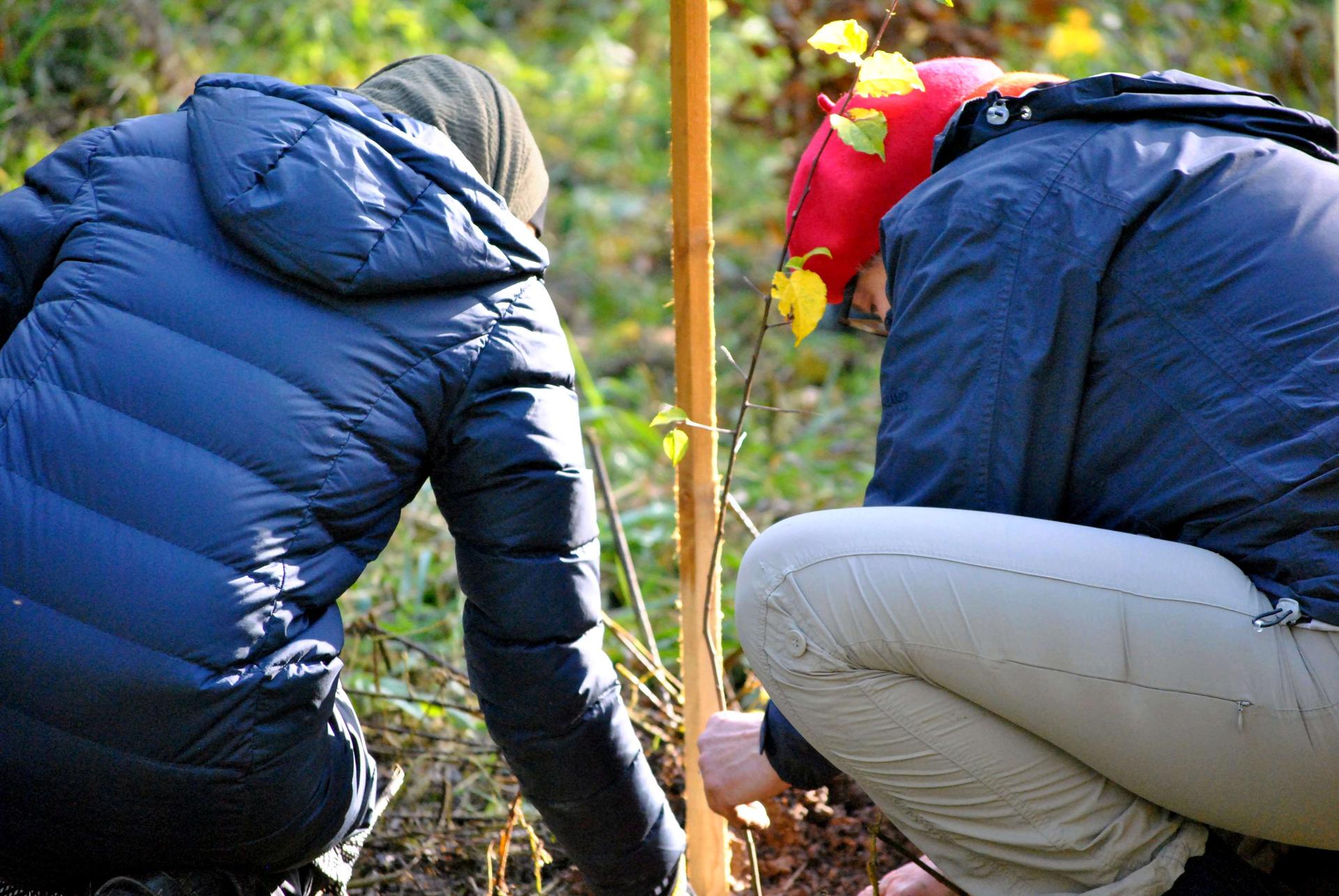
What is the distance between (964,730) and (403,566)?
6.47 feet

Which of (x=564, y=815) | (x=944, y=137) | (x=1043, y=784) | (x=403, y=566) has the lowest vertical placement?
(x=403, y=566)

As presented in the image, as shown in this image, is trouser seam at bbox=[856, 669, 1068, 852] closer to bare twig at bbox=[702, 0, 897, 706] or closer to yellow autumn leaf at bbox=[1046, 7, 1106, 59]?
bare twig at bbox=[702, 0, 897, 706]

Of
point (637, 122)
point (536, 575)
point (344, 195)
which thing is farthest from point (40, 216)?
point (637, 122)

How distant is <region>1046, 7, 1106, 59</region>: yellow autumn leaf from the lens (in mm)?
5406

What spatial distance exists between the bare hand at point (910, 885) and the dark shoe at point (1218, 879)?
402 mm

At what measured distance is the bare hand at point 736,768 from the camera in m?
1.67

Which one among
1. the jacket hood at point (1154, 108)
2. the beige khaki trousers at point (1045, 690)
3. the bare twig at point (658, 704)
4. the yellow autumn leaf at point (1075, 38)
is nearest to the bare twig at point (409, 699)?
the bare twig at point (658, 704)

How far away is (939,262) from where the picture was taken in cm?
138

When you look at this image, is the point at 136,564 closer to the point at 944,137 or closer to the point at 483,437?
the point at 483,437

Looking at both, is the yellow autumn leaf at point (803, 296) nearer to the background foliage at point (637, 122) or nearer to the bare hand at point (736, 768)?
the bare hand at point (736, 768)

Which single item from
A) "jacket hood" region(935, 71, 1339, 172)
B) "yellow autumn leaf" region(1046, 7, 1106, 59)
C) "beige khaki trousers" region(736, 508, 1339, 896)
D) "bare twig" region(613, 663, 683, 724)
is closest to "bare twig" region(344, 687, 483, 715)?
"bare twig" region(613, 663, 683, 724)

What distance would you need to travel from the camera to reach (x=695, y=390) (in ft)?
5.89

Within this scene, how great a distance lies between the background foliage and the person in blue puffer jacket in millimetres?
1158

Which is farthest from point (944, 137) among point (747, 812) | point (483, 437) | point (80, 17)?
point (80, 17)
